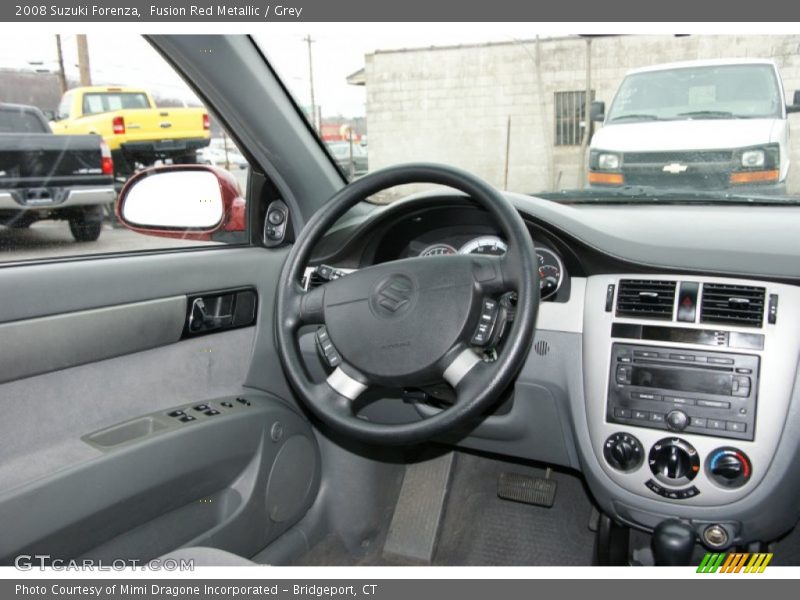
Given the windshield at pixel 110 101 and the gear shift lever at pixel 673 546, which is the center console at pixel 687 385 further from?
the windshield at pixel 110 101

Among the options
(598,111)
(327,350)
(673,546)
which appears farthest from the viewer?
(598,111)

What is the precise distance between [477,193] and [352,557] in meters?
1.59

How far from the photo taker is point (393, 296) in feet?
5.76

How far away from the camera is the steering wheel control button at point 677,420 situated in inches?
78.0

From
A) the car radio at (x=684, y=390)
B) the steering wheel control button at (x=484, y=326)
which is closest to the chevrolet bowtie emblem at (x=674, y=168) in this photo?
the car radio at (x=684, y=390)

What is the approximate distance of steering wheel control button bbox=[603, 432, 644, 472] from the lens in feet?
6.77

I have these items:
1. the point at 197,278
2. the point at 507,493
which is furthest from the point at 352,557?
the point at 197,278

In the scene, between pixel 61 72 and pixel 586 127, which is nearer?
pixel 61 72

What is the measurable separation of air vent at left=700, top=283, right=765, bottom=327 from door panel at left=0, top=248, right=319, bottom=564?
4.51 ft

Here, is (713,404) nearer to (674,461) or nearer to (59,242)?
(674,461)

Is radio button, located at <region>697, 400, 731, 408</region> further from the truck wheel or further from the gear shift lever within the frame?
the truck wheel

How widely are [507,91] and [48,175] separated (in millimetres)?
1790

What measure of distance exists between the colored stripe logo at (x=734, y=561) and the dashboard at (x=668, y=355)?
86mm

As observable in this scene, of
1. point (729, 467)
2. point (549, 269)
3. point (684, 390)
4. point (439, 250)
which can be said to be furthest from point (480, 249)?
point (729, 467)
